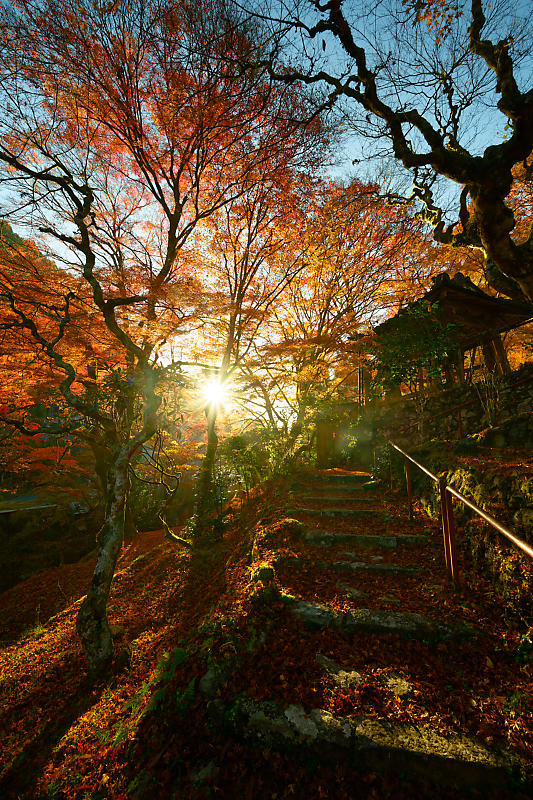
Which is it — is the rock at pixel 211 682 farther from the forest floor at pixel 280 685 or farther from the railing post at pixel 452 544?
the railing post at pixel 452 544

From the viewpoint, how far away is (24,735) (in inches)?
141

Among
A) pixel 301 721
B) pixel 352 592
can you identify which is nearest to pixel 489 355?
pixel 352 592

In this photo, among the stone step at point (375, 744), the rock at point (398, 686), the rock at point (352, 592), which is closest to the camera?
the stone step at point (375, 744)

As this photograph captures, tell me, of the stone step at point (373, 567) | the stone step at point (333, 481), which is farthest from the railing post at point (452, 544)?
the stone step at point (333, 481)

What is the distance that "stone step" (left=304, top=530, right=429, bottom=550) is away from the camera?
16.3 ft

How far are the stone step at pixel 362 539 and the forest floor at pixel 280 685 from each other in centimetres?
3

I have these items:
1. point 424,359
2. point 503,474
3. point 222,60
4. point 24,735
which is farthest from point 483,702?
point 222,60

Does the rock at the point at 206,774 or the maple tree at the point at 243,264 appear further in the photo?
the maple tree at the point at 243,264

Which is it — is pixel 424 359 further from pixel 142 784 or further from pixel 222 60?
pixel 142 784

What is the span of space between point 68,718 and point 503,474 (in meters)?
6.36

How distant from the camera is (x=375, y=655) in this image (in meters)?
2.92

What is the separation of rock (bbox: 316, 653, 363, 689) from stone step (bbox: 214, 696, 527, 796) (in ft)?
1.13

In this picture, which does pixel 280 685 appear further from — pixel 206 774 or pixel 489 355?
pixel 489 355

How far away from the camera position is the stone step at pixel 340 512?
6469 millimetres
